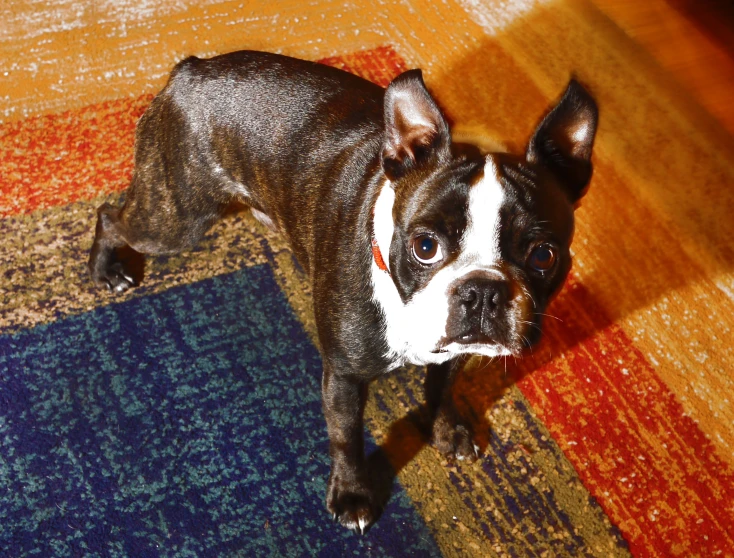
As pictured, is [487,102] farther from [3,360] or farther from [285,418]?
[3,360]

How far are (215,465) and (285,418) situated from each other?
25 cm

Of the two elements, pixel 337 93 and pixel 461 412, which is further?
pixel 461 412

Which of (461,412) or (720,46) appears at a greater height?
(720,46)

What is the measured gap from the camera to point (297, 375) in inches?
96.0

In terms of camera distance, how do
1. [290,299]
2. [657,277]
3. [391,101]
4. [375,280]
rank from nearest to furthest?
[391,101], [375,280], [290,299], [657,277]

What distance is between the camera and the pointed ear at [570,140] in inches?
66.9

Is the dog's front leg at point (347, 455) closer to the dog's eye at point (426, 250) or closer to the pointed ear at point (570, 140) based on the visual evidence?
the dog's eye at point (426, 250)

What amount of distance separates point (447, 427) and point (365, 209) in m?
0.77

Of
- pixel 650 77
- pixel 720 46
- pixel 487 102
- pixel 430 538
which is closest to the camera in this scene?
pixel 430 538

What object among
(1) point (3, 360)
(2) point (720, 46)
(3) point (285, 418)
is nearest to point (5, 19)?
(1) point (3, 360)

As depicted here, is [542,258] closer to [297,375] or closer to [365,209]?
[365,209]

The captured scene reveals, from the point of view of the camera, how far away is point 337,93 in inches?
84.4

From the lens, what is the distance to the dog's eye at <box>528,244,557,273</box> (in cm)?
170

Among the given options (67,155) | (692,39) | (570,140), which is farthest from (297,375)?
(692,39)
